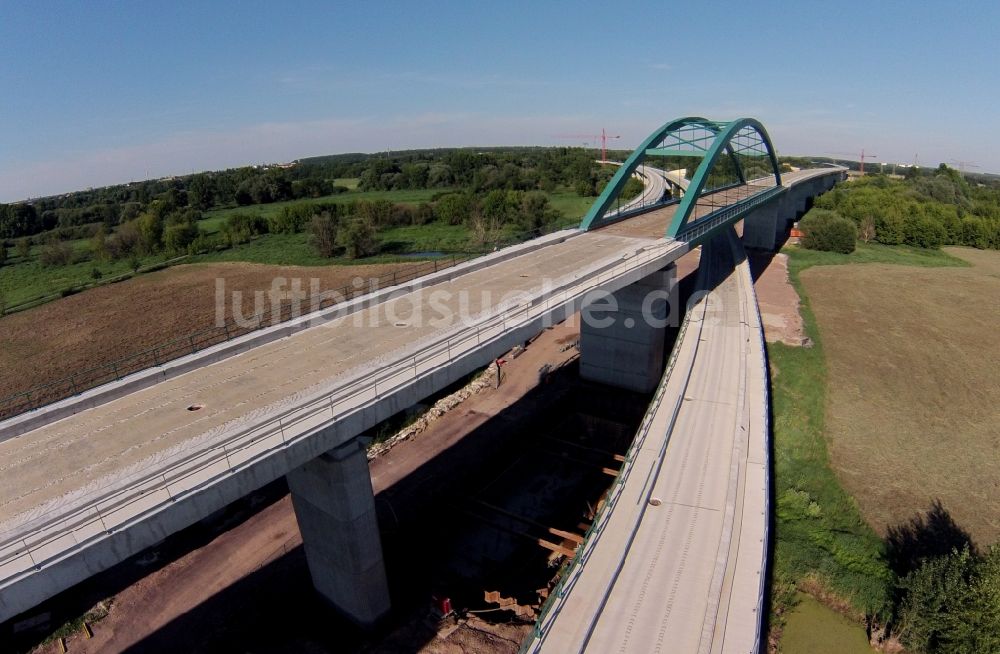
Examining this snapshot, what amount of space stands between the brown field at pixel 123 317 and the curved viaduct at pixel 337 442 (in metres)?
32.1

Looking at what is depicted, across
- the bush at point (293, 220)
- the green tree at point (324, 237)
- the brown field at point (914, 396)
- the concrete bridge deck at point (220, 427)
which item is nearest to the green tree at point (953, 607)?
the brown field at point (914, 396)

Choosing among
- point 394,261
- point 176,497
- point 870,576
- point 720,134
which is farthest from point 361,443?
point 394,261

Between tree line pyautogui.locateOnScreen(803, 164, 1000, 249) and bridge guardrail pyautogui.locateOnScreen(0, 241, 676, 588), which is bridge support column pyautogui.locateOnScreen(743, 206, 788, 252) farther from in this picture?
bridge guardrail pyautogui.locateOnScreen(0, 241, 676, 588)

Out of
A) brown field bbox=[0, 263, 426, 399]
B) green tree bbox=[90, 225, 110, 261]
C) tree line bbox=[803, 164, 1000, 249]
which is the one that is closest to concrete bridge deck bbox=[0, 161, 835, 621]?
brown field bbox=[0, 263, 426, 399]

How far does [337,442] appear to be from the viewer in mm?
13180

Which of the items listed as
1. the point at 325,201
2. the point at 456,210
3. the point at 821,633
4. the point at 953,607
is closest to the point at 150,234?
the point at 325,201

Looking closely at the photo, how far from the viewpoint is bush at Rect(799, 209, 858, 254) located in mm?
64438

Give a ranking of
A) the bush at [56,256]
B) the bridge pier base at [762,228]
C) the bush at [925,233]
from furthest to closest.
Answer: the bush at [56,256]
the bush at [925,233]
the bridge pier base at [762,228]

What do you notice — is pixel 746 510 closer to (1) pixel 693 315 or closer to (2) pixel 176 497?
(2) pixel 176 497

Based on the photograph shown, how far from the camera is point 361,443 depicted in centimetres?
1470

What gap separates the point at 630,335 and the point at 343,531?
21.8 metres

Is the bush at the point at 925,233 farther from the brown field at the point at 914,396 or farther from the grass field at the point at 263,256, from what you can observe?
the grass field at the point at 263,256

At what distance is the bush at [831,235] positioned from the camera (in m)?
64.4

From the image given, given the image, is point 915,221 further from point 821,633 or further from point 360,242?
point 360,242
